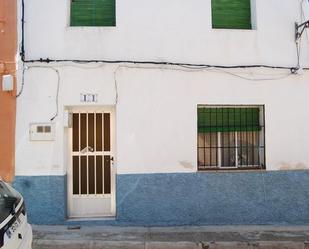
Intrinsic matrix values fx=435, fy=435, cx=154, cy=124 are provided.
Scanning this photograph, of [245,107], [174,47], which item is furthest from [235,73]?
[174,47]

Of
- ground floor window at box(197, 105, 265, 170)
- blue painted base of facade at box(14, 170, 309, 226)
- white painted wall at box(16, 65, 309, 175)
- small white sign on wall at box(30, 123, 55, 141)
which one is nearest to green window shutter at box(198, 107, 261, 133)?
ground floor window at box(197, 105, 265, 170)

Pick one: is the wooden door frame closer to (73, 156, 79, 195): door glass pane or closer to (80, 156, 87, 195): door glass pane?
(73, 156, 79, 195): door glass pane

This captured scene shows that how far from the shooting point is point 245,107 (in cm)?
812

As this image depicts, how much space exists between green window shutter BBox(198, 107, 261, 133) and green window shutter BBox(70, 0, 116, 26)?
2361 millimetres

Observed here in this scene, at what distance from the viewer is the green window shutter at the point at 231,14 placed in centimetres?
813

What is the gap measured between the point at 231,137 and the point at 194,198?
4.47 feet

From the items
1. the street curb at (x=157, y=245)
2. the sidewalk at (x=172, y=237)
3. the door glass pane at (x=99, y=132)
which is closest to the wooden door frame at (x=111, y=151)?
the door glass pane at (x=99, y=132)

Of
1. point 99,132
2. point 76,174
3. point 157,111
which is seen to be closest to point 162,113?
point 157,111

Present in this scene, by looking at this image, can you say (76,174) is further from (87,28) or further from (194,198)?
(87,28)

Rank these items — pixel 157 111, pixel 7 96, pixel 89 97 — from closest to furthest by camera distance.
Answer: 1. pixel 7 96
2. pixel 89 97
3. pixel 157 111

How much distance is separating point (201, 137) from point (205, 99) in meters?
0.72

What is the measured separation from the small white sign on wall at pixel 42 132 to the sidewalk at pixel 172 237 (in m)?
1.53

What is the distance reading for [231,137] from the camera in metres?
8.18

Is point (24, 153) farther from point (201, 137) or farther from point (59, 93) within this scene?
point (201, 137)
